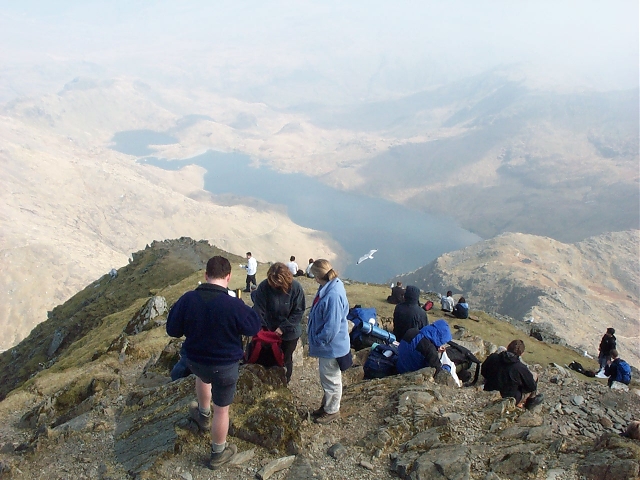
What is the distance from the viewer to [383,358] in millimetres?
10242

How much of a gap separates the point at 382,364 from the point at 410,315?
6.44 ft

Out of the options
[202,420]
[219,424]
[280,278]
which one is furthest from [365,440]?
[280,278]

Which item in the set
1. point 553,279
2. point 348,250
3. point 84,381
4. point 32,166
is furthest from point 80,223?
point 84,381

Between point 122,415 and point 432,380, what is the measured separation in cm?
652

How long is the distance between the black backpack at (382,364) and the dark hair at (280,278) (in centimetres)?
387

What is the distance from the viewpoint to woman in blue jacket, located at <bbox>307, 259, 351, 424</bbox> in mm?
6984

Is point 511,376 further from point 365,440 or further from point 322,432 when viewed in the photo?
point 322,432

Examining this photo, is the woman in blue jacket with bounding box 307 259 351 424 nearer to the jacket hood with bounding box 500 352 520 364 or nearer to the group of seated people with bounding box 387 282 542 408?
the group of seated people with bounding box 387 282 542 408

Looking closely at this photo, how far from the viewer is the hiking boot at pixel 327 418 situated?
297 inches

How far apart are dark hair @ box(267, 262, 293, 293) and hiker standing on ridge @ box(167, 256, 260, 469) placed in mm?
1517

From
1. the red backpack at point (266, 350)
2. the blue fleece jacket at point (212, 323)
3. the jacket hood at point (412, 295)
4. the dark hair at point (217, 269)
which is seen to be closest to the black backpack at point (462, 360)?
the jacket hood at point (412, 295)

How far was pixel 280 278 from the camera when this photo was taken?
24.5 ft

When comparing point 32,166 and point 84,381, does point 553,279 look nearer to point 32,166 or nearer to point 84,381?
point 84,381

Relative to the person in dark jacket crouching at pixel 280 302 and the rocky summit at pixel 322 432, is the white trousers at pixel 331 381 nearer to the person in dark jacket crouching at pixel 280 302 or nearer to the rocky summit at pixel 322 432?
the rocky summit at pixel 322 432
